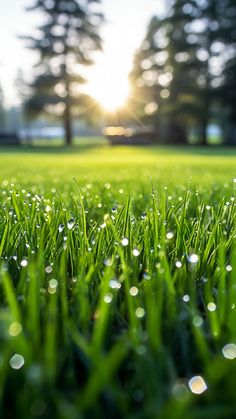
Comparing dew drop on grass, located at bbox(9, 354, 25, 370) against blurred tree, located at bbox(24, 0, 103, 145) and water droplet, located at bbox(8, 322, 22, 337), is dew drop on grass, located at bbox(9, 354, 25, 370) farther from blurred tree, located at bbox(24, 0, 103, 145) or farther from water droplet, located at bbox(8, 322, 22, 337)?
blurred tree, located at bbox(24, 0, 103, 145)

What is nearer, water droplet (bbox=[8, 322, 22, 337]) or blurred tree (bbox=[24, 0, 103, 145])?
water droplet (bbox=[8, 322, 22, 337])

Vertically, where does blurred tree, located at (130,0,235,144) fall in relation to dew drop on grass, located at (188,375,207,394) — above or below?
above

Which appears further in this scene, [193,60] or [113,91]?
[113,91]

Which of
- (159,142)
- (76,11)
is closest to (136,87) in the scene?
(159,142)

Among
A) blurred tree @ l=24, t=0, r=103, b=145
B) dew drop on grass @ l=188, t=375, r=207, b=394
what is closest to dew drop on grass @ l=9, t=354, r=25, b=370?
dew drop on grass @ l=188, t=375, r=207, b=394

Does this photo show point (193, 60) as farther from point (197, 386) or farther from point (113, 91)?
point (197, 386)

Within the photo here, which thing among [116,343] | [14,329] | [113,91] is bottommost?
[116,343]

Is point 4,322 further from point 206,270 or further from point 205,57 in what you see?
point 205,57

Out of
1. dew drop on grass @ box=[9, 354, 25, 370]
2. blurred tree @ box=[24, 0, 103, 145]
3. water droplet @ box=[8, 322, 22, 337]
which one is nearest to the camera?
water droplet @ box=[8, 322, 22, 337]

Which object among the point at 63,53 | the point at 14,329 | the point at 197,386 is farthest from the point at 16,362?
the point at 63,53
